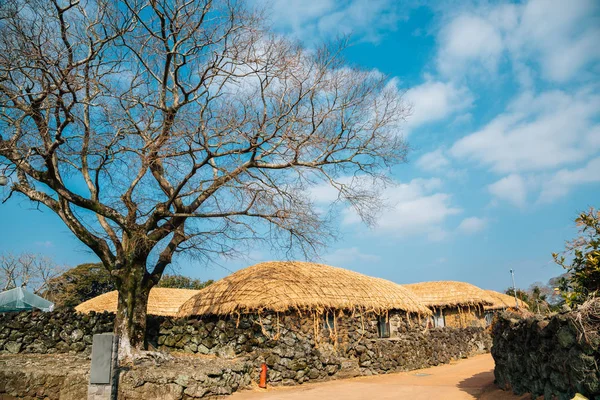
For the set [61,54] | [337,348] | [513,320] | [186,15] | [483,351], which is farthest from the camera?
[483,351]

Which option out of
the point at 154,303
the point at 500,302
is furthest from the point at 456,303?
the point at 154,303

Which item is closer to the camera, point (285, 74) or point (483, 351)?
point (285, 74)

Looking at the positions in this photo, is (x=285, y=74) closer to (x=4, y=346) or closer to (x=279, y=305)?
(x=279, y=305)

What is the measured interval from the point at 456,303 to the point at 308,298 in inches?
707

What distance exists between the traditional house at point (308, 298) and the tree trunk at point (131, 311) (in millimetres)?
3044

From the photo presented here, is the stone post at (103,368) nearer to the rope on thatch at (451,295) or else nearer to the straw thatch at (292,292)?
the straw thatch at (292,292)

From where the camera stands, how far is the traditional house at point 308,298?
1534 cm

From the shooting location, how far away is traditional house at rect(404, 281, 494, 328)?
29.9 m

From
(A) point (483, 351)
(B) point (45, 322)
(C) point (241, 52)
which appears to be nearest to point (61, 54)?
(C) point (241, 52)

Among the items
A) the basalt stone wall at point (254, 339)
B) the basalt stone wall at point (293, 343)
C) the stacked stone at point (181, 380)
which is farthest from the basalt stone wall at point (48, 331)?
the stacked stone at point (181, 380)

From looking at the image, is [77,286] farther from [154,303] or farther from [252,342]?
[252,342]

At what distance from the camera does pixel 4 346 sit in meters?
15.0

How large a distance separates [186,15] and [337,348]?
12.4 metres

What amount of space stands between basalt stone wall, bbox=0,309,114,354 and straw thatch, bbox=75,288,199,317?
822cm
